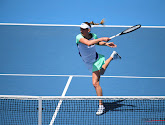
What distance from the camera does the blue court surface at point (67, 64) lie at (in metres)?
7.50

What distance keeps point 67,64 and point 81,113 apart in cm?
403

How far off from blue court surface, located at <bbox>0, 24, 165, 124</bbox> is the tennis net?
0.13 meters

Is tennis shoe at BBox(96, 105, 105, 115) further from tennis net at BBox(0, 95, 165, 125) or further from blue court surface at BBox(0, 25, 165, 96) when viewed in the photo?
blue court surface at BBox(0, 25, 165, 96)

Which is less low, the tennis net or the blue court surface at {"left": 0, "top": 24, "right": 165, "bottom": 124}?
the blue court surface at {"left": 0, "top": 24, "right": 165, "bottom": 124}

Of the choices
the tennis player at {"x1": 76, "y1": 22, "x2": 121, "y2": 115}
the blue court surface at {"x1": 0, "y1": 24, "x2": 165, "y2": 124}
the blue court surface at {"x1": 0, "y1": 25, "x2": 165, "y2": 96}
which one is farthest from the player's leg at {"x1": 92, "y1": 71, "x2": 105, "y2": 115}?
the blue court surface at {"x1": 0, "y1": 25, "x2": 165, "y2": 96}

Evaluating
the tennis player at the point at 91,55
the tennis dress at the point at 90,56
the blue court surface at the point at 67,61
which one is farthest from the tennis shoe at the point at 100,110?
the blue court surface at the point at 67,61

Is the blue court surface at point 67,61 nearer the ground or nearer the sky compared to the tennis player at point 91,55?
nearer the sky

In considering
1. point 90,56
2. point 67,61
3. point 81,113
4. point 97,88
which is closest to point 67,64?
point 67,61

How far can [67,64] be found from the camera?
940 centimetres

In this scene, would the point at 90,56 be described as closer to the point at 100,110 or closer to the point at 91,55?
the point at 91,55

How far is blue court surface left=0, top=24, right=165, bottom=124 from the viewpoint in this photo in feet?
24.6

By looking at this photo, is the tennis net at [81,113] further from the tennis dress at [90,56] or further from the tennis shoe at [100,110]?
the tennis dress at [90,56]

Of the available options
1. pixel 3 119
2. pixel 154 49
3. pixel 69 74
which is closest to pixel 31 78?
pixel 69 74

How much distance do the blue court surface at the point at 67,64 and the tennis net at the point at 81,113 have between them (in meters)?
0.13
